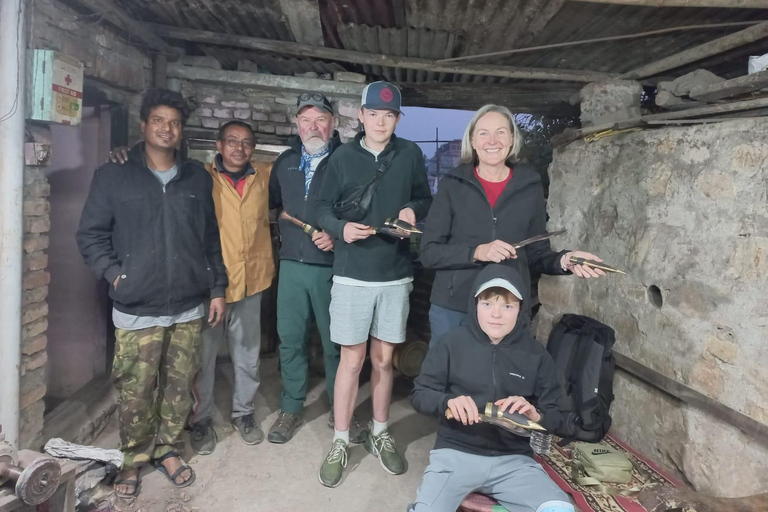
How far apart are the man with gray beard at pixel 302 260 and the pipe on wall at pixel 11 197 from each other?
4.43 feet

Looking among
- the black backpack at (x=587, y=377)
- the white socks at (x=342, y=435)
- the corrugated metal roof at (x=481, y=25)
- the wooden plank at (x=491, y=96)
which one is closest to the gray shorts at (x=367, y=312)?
the white socks at (x=342, y=435)

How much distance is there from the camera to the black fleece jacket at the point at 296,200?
311cm

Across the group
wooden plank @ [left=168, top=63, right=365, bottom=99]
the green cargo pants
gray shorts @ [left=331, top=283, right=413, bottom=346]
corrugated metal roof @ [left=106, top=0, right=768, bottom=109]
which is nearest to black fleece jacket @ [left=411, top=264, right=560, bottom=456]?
Result: gray shorts @ [left=331, top=283, right=413, bottom=346]

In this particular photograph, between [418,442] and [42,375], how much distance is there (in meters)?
2.26

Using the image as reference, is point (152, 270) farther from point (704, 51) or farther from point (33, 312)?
point (704, 51)

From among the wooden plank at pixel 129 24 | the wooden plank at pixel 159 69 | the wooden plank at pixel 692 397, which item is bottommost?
the wooden plank at pixel 692 397

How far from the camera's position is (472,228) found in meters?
2.45

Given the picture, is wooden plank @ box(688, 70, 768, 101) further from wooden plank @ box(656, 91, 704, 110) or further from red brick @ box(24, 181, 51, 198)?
red brick @ box(24, 181, 51, 198)

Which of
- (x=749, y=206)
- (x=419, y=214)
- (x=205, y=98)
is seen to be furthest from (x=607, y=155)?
(x=205, y=98)

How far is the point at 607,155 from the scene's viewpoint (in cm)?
341

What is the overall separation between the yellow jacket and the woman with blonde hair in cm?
120

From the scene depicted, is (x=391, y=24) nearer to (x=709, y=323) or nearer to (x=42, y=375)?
(x=709, y=323)

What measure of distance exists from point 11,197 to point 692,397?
11.7ft

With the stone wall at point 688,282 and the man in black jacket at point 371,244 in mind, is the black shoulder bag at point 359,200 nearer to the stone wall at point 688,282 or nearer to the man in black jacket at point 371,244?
the man in black jacket at point 371,244
